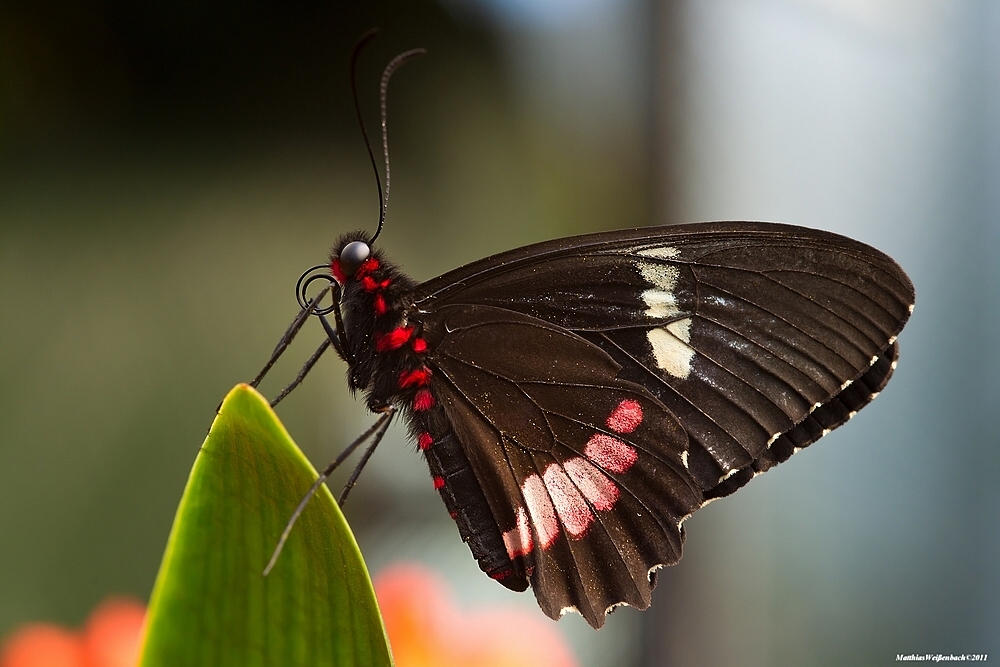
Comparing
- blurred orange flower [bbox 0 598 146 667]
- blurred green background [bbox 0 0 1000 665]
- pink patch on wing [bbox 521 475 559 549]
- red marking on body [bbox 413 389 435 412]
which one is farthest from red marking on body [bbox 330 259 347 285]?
blurred green background [bbox 0 0 1000 665]

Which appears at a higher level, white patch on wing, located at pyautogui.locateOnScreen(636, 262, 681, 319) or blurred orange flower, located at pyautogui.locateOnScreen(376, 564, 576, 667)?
white patch on wing, located at pyautogui.locateOnScreen(636, 262, 681, 319)

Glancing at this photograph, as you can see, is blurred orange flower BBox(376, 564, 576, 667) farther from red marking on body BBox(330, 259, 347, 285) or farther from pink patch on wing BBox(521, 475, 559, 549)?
red marking on body BBox(330, 259, 347, 285)

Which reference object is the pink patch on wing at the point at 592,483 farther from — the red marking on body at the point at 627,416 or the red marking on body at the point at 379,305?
the red marking on body at the point at 379,305

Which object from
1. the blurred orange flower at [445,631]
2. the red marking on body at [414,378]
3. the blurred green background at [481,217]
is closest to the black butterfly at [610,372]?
the red marking on body at [414,378]

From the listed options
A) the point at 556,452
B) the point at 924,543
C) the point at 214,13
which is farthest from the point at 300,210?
the point at 924,543

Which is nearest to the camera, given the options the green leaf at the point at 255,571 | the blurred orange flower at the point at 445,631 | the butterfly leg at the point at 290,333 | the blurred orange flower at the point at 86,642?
the green leaf at the point at 255,571

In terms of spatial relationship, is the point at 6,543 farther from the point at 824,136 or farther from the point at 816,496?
the point at 824,136

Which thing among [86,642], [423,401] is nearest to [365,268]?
[423,401]
